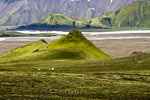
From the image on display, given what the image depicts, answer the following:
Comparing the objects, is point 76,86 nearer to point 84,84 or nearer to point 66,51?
point 84,84

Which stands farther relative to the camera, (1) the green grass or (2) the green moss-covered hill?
(2) the green moss-covered hill

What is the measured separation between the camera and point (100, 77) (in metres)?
46.7

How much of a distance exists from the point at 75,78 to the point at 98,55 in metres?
44.6

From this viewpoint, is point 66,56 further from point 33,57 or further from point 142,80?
point 142,80

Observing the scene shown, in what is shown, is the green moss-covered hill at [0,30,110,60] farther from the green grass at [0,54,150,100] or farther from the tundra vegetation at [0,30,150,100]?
the green grass at [0,54,150,100]

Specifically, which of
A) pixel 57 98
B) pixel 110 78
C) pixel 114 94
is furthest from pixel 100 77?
pixel 57 98

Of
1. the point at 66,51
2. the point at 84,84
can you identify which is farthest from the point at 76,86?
the point at 66,51

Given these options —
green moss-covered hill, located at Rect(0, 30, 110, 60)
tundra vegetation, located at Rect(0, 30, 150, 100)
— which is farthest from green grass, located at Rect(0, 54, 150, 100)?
green moss-covered hill, located at Rect(0, 30, 110, 60)

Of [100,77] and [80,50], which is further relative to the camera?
[80,50]

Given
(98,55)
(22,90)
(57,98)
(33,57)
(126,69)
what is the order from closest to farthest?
(57,98) → (22,90) → (126,69) → (33,57) → (98,55)

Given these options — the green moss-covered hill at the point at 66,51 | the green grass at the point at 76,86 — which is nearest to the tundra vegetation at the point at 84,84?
the green grass at the point at 76,86

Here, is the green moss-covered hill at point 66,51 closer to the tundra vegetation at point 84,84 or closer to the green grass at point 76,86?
the tundra vegetation at point 84,84

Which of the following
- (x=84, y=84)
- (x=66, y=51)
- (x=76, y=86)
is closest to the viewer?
(x=76, y=86)

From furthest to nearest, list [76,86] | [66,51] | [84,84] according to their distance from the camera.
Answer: [66,51]
[84,84]
[76,86]
